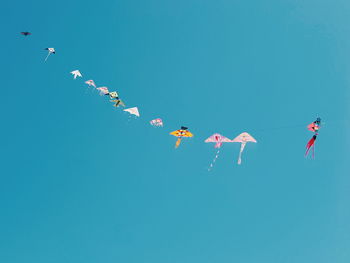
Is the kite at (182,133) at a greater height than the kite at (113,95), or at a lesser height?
lesser

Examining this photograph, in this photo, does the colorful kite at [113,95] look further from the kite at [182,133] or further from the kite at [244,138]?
the kite at [244,138]

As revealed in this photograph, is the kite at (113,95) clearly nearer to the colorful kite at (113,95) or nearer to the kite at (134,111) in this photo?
the colorful kite at (113,95)

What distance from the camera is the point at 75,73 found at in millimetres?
26859

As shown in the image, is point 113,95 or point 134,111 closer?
point 113,95

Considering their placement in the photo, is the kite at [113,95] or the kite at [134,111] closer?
the kite at [113,95]

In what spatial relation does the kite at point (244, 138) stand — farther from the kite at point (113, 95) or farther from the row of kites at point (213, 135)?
the kite at point (113, 95)

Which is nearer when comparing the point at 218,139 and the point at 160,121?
the point at 218,139

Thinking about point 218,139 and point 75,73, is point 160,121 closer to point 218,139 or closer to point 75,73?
point 218,139

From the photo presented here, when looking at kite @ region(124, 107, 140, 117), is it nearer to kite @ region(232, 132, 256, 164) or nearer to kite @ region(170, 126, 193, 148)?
kite @ region(170, 126, 193, 148)

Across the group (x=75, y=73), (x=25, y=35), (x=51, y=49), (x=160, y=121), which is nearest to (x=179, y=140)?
(x=160, y=121)

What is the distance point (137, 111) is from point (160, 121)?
2.72 meters

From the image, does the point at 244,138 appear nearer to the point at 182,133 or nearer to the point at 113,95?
the point at 182,133

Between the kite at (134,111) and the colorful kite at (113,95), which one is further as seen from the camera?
the kite at (134,111)

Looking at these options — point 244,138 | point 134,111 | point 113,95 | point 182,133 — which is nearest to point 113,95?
point 113,95
